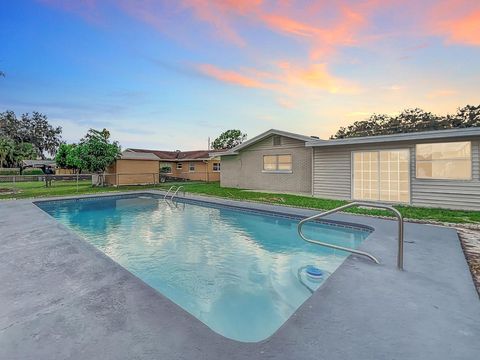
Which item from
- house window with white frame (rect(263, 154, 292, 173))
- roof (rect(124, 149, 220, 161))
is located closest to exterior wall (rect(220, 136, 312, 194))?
house window with white frame (rect(263, 154, 292, 173))

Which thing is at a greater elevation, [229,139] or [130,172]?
[229,139]

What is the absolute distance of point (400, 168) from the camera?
10141 millimetres

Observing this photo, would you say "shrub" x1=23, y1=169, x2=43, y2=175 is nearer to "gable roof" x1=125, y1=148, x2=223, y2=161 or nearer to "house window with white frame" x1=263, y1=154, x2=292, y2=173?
"gable roof" x1=125, y1=148, x2=223, y2=161

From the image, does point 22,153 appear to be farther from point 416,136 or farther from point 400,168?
point 416,136

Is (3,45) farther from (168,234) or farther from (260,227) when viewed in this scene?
(260,227)

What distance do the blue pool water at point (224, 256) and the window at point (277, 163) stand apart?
586cm

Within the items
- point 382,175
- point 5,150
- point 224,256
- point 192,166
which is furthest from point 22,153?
point 382,175

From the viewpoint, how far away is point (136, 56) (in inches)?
521

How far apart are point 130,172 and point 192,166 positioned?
7.17 metres

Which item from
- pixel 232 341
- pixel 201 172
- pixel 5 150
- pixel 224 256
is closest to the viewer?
pixel 232 341

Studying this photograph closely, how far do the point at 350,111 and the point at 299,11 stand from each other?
8.10 meters

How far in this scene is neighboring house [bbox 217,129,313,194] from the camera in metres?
14.6

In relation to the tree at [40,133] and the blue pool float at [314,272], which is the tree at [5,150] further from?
the blue pool float at [314,272]

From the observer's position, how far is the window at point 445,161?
8.71 meters
